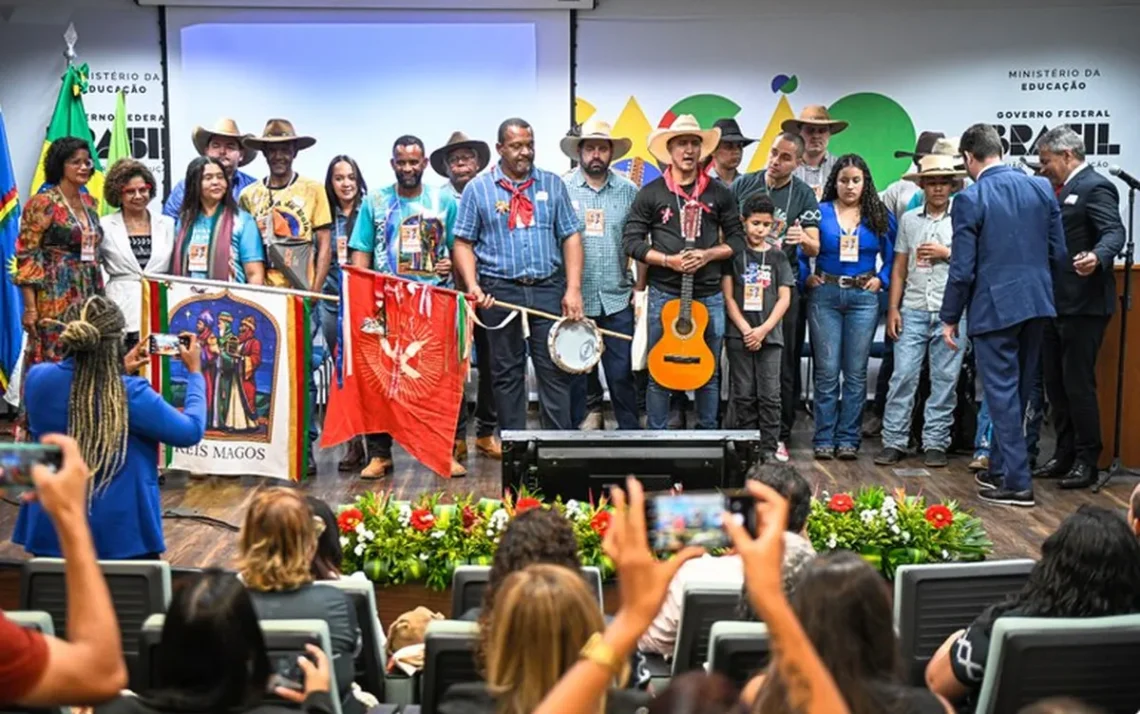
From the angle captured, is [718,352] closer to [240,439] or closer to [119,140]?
[240,439]

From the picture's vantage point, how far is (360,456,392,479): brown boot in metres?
6.81

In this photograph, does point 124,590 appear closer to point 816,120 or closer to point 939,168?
point 939,168

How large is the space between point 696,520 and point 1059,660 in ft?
3.48

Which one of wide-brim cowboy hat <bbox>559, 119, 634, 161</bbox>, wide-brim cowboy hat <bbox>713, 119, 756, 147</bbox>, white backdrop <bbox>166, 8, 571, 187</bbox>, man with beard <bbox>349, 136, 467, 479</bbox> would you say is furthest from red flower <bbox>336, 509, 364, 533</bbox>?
white backdrop <bbox>166, 8, 571, 187</bbox>

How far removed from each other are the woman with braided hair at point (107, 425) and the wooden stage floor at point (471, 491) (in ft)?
3.96

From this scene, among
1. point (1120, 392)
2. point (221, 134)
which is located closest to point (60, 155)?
point (221, 134)

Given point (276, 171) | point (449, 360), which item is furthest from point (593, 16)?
point (449, 360)

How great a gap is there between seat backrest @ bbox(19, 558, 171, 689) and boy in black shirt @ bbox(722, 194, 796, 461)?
4.14 metres

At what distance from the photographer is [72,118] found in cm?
866

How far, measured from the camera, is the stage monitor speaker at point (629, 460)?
16.3 feet

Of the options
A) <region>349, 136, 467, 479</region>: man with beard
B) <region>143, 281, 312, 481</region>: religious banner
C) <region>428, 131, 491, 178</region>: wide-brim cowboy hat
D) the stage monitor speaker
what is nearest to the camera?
the stage monitor speaker

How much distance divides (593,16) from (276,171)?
2.99 meters

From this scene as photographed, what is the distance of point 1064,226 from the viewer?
654 centimetres

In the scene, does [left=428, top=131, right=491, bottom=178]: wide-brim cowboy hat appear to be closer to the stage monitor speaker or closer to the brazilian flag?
the brazilian flag
